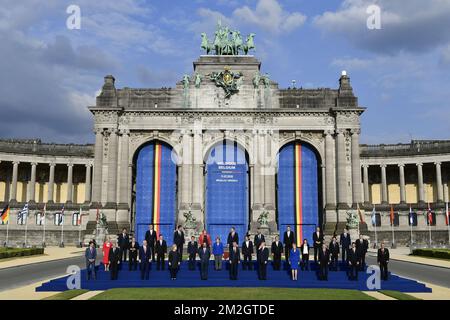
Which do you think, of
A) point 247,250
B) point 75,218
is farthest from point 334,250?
point 75,218

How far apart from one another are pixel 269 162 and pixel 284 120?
5.95 m

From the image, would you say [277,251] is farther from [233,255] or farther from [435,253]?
[435,253]

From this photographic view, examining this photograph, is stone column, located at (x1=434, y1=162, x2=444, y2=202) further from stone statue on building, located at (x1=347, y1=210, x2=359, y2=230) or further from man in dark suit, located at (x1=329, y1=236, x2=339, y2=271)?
man in dark suit, located at (x1=329, y1=236, x2=339, y2=271)

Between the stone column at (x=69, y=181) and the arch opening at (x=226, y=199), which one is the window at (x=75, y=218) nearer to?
the stone column at (x=69, y=181)

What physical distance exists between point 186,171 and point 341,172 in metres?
20.2

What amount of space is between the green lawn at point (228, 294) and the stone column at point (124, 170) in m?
40.7

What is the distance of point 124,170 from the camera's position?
208 feet

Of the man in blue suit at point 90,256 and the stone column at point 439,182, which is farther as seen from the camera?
the stone column at point 439,182

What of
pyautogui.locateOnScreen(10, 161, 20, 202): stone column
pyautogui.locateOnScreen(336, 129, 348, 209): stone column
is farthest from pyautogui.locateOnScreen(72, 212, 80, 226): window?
pyautogui.locateOnScreen(336, 129, 348, 209): stone column

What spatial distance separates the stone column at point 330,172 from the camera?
6288 cm

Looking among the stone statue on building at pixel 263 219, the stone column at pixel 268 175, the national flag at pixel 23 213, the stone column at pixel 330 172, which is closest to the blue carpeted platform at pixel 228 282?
the stone statue on building at pixel 263 219

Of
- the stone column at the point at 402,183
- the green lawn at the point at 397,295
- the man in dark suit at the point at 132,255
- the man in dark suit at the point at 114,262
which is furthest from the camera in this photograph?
the stone column at the point at 402,183

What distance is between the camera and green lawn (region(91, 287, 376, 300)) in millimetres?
20281
